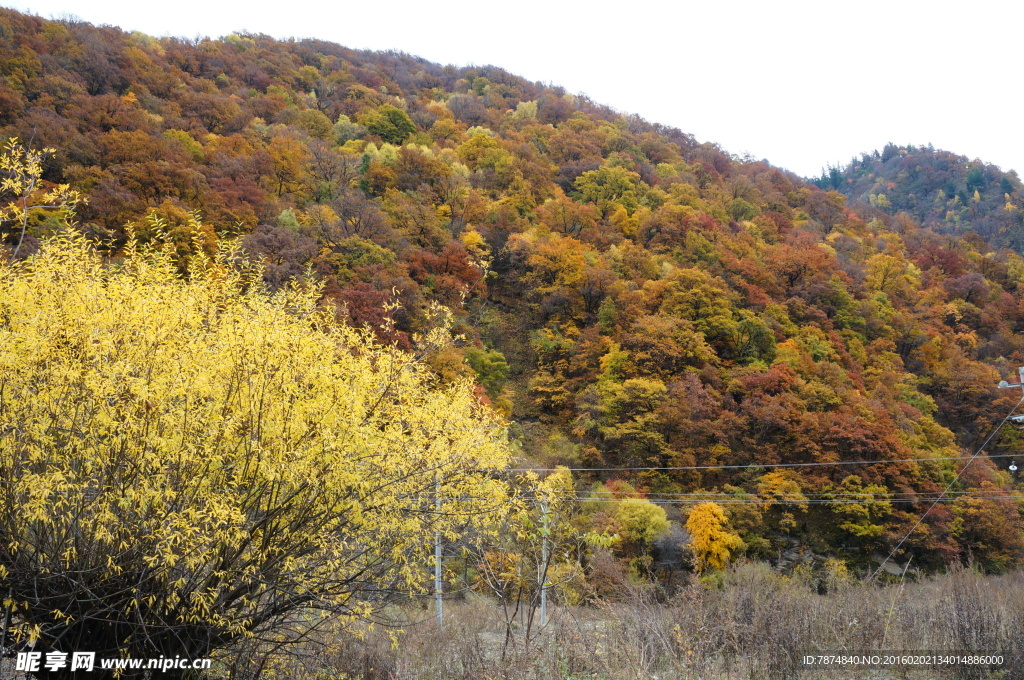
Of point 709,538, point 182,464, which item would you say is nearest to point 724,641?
point 182,464

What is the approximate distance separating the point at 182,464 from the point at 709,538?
Answer: 18632 mm

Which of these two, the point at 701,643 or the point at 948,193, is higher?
the point at 948,193

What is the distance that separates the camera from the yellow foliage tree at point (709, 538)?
2055 cm

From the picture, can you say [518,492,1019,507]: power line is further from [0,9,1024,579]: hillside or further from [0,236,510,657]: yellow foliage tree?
[0,236,510,657]: yellow foliage tree

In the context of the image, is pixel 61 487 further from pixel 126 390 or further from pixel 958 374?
pixel 958 374

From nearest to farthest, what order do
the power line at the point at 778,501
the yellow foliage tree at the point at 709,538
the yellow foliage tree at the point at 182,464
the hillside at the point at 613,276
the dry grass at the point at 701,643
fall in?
1. the yellow foliage tree at the point at 182,464
2. the dry grass at the point at 701,643
3. the yellow foliage tree at the point at 709,538
4. the power line at the point at 778,501
5. the hillside at the point at 613,276

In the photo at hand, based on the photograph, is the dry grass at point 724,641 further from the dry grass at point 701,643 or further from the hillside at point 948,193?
the hillside at point 948,193

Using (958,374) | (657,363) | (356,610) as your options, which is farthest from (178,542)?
(958,374)

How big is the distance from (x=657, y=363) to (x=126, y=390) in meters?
26.3

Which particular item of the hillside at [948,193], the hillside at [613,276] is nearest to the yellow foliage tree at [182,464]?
the hillside at [613,276]

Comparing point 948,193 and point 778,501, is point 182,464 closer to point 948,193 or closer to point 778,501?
point 778,501

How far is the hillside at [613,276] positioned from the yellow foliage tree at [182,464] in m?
8.86

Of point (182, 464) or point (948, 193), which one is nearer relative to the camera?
point (182, 464)

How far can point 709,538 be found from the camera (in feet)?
68.5
